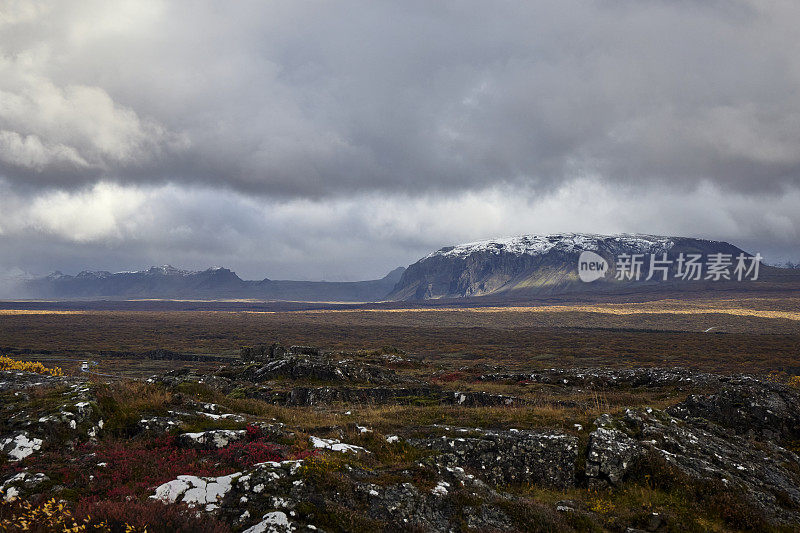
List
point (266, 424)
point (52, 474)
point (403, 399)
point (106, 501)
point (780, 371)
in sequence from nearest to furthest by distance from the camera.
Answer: point (106, 501) → point (52, 474) → point (266, 424) → point (403, 399) → point (780, 371)

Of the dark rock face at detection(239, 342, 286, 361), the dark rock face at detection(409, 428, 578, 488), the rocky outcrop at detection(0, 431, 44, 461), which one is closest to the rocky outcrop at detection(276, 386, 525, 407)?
the dark rock face at detection(409, 428, 578, 488)

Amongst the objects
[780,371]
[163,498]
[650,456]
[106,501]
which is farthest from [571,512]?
[780,371]

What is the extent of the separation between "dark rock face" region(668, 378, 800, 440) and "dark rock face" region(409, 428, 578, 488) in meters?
9.53

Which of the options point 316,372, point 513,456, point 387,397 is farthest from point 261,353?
point 513,456

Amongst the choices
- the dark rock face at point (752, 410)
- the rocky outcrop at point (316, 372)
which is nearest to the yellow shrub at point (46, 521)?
the dark rock face at point (752, 410)

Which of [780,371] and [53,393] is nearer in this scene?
[53,393]

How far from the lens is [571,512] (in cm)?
991

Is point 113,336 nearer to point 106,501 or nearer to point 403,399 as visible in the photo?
point 403,399

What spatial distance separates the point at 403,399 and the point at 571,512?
16.2 metres

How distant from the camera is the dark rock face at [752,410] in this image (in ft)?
57.1

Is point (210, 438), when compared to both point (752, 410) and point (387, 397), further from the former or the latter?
point (752, 410)

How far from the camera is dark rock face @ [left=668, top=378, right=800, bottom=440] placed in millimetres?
17391

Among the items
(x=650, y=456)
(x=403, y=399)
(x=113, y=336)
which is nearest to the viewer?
(x=650, y=456)

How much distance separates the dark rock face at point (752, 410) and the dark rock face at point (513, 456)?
31.3 feet
